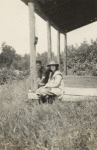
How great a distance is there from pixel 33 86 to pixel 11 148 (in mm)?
2013

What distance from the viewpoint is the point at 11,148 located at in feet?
8.17

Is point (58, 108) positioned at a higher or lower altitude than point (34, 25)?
lower

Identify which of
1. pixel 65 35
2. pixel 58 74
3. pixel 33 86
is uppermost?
pixel 65 35

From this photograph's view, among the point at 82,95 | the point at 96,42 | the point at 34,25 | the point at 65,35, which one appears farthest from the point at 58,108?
the point at 96,42

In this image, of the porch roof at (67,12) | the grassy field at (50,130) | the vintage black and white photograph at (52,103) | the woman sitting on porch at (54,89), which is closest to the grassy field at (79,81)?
the vintage black and white photograph at (52,103)

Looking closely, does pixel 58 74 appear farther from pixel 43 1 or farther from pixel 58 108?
pixel 43 1

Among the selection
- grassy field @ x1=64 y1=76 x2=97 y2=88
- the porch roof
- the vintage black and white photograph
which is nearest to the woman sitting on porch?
the vintage black and white photograph

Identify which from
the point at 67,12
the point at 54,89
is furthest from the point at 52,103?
the point at 67,12

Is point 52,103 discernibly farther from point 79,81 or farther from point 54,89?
point 79,81

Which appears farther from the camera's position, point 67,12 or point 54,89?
point 67,12

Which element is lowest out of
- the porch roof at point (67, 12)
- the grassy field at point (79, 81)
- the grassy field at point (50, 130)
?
the grassy field at point (50, 130)

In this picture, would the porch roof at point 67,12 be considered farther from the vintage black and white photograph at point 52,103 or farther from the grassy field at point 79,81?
the grassy field at point 79,81

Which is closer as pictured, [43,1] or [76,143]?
→ [76,143]

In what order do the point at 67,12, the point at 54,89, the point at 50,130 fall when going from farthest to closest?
the point at 67,12 → the point at 54,89 → the point at 50,130
